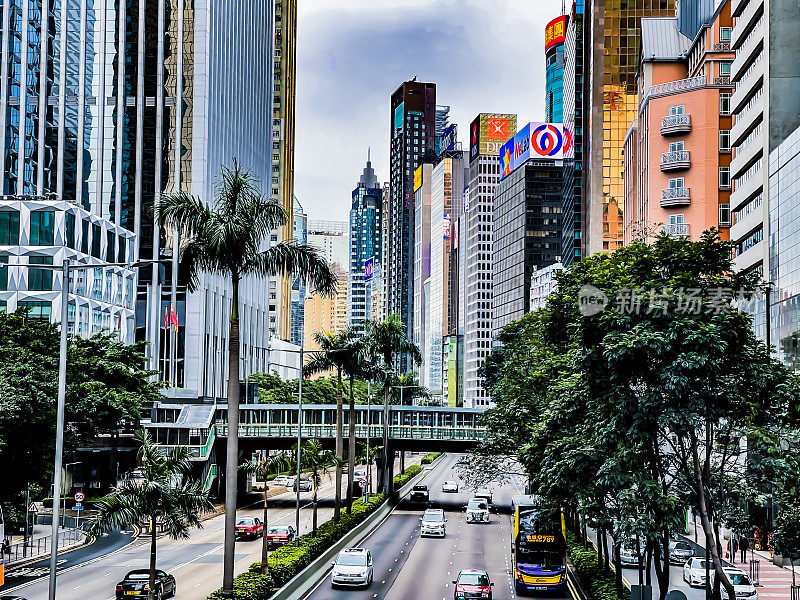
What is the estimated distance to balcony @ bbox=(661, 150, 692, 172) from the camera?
86938 millimetres

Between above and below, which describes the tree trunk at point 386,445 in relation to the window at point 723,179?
below

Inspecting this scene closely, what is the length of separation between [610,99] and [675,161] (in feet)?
194

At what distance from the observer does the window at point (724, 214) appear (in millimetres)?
86062

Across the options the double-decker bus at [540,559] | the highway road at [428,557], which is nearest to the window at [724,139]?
the highway road at [428,557]

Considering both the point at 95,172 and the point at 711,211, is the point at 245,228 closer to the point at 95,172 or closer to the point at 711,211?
the point at 711,211

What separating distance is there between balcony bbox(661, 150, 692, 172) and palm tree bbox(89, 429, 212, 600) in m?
63.3

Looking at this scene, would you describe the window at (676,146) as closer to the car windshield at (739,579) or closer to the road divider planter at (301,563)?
the road divider planter at (301,563)

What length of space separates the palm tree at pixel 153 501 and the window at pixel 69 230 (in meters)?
66.4

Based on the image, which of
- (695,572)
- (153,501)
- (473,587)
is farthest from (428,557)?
(153,501)

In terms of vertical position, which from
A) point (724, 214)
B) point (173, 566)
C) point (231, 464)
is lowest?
point (173, 566)

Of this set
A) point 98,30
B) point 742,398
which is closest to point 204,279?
point 98,30

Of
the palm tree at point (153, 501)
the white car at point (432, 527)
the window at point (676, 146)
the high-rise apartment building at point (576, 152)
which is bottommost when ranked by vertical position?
the white car at point (432, 527)

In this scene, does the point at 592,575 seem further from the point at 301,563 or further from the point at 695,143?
the point at 695,143

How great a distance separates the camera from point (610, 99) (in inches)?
5684
